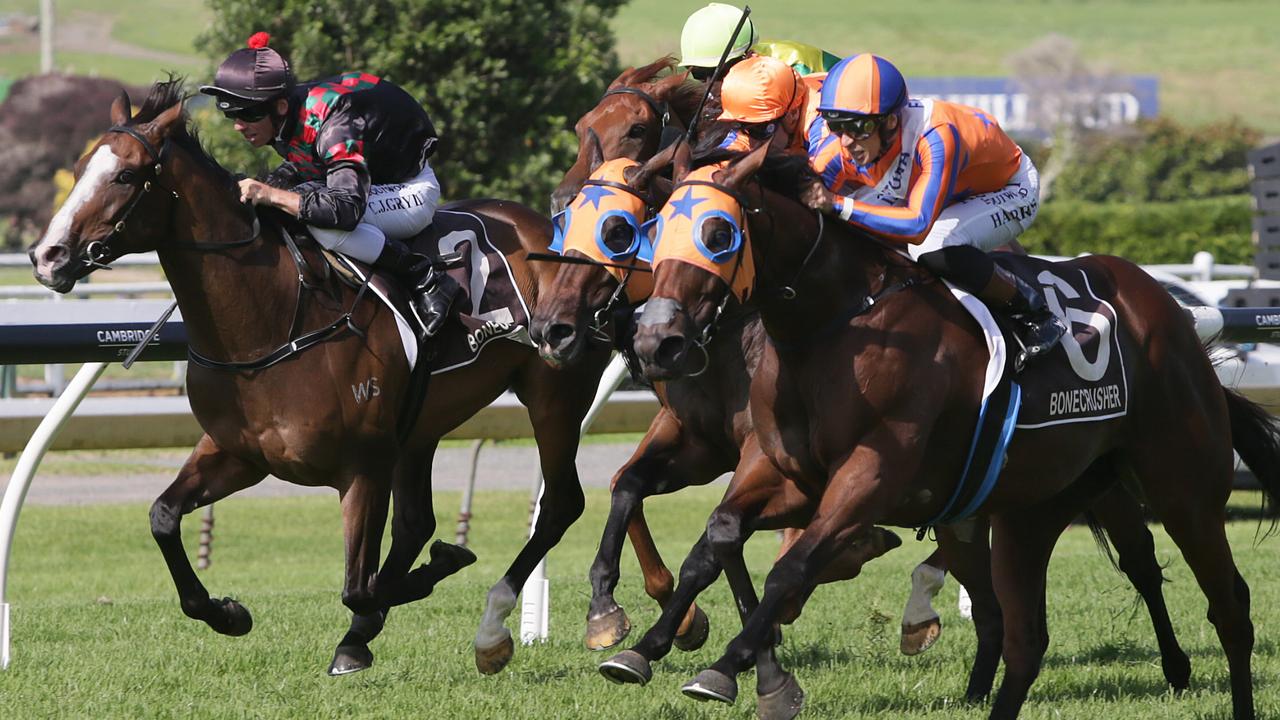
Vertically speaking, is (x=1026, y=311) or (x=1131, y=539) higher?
(x=1026, y=311)

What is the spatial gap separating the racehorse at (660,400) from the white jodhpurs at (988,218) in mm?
629

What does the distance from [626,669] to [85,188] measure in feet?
7.06

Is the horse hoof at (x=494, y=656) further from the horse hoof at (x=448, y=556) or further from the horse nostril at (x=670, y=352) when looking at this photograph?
the horse nostril at (x=670, y=352)

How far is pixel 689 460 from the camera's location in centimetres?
562

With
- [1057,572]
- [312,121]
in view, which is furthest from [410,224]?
[1057,572]

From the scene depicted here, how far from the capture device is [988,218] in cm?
505

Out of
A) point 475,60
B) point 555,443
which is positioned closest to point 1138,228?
point 475,60

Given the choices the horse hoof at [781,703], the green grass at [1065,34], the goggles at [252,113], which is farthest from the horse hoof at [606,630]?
the green grass at [1065,34]

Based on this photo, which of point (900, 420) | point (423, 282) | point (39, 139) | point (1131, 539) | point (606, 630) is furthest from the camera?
point (39, 139)

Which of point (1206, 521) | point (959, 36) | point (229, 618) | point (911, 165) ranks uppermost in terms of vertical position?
A: point (911, 165)

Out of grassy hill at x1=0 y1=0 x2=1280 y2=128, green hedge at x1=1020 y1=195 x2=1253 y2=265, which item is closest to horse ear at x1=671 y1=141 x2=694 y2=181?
green hedge at x1=1020 y1=195 x2=1253 y2=265

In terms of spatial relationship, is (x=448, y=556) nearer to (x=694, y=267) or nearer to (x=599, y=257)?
(x=599, y=257)

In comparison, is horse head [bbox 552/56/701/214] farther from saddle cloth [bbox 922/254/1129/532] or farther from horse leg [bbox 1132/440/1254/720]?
horse leg [bbox 1132/440/1254/720]

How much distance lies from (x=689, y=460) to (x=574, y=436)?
776 mm
